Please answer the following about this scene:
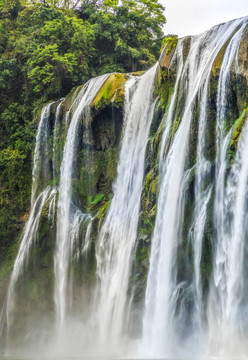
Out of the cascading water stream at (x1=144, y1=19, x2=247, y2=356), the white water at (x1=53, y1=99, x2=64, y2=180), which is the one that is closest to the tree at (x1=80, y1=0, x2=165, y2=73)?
the white water at (x1=53, y1=99, x2=64, y2=180)

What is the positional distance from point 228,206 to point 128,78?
25.1 ft

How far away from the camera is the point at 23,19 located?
20.5m

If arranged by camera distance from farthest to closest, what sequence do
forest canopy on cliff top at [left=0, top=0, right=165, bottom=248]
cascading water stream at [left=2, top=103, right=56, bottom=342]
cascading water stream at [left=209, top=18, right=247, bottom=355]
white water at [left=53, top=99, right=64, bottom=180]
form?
forest canopy on cliff top at [left=0, top=0, right=165, bottom=248]
white water at [left=53, top=99, right=64, bottom=180]
cascading water stream at [left=2, top=103, right=56, bottom=342]
cascading water stream at [left=209, top=18, right=247, bottom=355]

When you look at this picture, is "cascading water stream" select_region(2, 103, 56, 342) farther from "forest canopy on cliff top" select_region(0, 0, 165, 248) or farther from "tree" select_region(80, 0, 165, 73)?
"tree" select_region(80, 0, 165, 73)

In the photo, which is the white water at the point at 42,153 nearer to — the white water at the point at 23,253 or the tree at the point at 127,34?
the white water at the point at 23,253

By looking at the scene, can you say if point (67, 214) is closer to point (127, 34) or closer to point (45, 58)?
point (45, 58)

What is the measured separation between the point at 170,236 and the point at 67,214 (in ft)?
16.8

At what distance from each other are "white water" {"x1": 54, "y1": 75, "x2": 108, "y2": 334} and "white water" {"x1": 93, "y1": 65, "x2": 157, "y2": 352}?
142cm

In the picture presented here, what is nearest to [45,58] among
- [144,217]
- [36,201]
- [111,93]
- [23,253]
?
[111,93]

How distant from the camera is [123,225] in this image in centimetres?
1082

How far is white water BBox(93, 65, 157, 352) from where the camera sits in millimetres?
10227

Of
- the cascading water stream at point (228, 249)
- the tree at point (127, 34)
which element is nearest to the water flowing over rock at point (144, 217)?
the cascading water stream at point (228, 249)

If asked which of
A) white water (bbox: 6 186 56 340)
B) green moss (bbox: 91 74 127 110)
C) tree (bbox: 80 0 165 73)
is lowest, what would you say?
white water (bbox: 6 186 56 340)

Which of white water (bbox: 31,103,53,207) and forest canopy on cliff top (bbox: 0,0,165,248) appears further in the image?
forest canopy on cliff top (bbox: 0,0,165,248)
